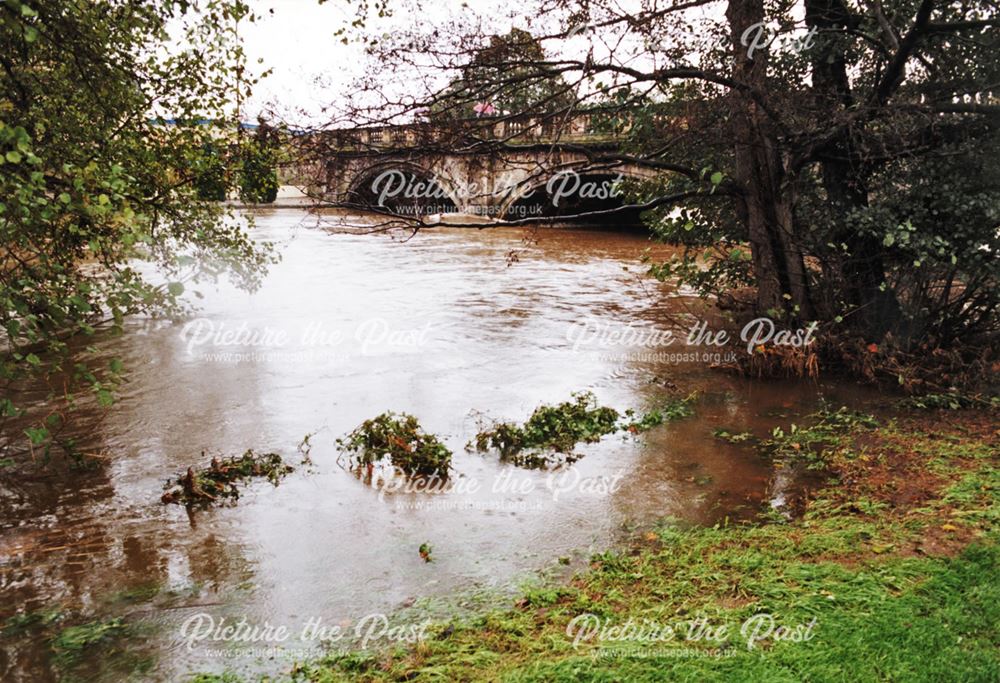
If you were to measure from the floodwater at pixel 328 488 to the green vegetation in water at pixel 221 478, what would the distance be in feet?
0.66

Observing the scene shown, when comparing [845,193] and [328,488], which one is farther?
[845,193]

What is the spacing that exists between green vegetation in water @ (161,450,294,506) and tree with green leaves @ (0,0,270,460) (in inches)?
50.2

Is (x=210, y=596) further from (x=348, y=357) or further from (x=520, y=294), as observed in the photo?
(x=520, y=294)

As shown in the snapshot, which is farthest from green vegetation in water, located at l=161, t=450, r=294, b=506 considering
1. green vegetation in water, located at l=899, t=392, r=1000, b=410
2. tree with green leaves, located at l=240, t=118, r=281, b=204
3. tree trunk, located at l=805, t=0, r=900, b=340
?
tree trunk, located at l=805, t=0, r=900, b=340

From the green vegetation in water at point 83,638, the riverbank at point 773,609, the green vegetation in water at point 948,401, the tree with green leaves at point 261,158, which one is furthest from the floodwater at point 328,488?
the green vegetation in water at point 948,401

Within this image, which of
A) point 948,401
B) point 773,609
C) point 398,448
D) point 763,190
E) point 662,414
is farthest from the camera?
point 763,190

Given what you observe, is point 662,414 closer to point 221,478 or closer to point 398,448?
point 398,448

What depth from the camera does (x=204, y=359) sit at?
13094mm

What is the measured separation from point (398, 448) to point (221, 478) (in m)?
1.90

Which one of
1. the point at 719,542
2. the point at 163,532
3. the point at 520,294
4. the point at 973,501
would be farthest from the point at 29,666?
the point at 520,294

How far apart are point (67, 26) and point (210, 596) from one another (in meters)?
5.19

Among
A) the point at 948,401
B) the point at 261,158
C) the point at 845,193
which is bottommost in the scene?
the point at 948,401

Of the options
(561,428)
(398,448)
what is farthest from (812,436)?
(398,448)

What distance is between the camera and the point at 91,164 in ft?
20.4
